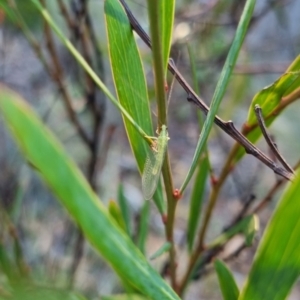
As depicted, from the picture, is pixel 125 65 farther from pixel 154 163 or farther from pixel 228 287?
pixel 228 287

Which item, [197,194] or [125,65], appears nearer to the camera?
[125,65]

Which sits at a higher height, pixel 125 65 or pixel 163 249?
pixel 125 65

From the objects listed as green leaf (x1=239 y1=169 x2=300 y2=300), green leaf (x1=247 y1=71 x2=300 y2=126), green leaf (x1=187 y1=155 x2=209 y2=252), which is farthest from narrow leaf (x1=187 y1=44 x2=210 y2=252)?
green leaf (x1=239 y1=169 x2=300 y2=300)

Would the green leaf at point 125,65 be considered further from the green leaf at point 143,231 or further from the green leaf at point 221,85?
the green leaf at point 143,231

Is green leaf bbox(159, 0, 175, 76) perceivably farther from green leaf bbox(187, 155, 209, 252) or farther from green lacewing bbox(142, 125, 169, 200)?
green leaf bbox(187, 155, 209, 252)

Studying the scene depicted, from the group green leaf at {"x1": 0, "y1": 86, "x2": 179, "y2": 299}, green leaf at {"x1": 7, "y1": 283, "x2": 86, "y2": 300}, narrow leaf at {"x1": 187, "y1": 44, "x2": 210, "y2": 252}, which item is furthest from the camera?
narrow leaf at {"x1": 187, "y1": 44, "x2": 210, "y2": 252}

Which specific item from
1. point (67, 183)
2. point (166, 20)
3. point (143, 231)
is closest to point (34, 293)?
point (67, 183)

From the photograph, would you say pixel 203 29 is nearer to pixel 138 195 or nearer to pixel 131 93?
pixel 138 195

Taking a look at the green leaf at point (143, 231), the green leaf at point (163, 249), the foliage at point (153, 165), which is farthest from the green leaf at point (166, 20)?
the green leaf at point (143, 231)
